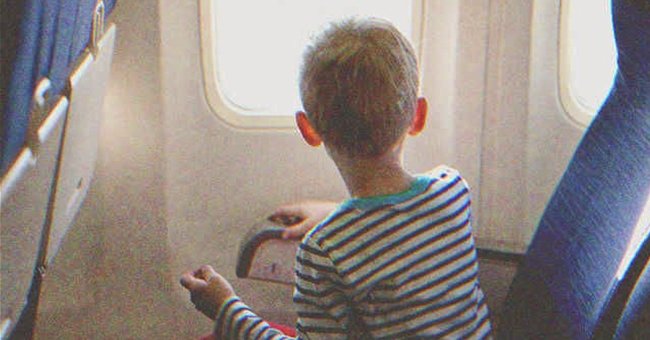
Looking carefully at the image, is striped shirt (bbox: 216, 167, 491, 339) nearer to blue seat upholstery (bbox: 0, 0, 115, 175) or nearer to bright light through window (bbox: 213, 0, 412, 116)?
blue seat upholstery (bbox: 0, 0, 115, 175)

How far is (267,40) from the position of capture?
2.09 metres

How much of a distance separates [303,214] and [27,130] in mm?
942

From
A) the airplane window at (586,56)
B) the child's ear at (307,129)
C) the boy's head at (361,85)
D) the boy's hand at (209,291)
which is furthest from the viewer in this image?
the airplane window at (586,56)

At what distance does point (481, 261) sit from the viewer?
178cm

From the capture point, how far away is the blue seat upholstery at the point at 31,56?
3.67 feet

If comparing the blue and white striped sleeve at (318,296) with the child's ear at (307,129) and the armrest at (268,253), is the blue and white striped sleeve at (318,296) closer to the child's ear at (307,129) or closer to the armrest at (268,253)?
the child's ear at (307,129)

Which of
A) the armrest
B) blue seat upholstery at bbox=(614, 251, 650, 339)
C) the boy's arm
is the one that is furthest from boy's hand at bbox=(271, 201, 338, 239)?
blue seat upholstery at bbox=(614, 251, 650, 339)

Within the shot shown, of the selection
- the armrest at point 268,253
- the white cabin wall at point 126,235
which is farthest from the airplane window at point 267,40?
the armrest at point 268,253

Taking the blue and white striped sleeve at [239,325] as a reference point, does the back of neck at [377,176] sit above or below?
above

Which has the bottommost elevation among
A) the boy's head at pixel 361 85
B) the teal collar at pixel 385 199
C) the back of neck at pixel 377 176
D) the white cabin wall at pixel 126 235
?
the white cabin wall at pixel 126 235

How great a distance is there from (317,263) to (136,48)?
1.04m

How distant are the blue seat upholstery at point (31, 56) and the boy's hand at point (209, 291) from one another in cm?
42

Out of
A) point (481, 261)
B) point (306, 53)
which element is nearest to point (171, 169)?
point (481, 261)

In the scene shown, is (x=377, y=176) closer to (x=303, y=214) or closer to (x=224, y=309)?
(x=224, y=309)
